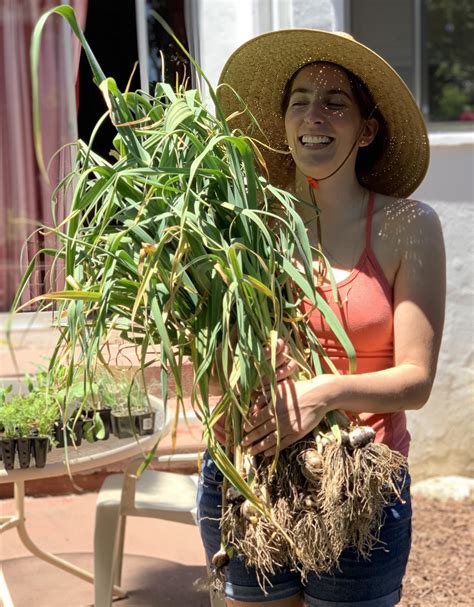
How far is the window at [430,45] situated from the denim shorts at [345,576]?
315 cm

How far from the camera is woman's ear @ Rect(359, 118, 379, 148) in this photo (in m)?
2.09

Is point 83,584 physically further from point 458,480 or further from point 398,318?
point 398,318

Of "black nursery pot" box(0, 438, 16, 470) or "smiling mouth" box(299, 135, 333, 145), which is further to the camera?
"black nursery pot" box(0, 438, 16, 470)

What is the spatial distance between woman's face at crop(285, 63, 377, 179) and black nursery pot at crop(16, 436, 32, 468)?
1.32 meters

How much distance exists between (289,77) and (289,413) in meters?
0.79

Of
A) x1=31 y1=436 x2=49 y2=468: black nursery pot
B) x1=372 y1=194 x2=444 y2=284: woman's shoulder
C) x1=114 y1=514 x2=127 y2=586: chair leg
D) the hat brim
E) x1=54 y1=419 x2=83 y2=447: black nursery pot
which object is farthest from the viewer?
x1=114 y1=514 x2=127 y2=586: chair leg

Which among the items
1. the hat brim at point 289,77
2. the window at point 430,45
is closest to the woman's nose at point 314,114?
the hat brim at point 289,77

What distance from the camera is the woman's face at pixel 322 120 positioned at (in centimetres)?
195

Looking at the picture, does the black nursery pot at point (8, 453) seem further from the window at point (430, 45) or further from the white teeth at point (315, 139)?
the window at point (430, 45)

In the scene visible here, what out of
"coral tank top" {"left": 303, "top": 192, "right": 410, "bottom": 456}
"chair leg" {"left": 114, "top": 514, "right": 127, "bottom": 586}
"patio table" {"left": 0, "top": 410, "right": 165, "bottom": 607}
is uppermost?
"coral tank top" {"left": 303, "top": 192, "right": 410, "bottom": 456}

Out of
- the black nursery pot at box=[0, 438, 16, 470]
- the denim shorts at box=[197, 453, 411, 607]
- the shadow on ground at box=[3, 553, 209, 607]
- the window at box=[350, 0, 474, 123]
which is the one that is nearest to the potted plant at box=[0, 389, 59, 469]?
the black nursery pot at box=[0, 438, 16, 470]

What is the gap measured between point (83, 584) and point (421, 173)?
2.27 meters

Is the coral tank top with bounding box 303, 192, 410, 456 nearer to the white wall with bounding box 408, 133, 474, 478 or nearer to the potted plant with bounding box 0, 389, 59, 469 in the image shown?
the potted plant with bounding box 0, 389, 59, 469

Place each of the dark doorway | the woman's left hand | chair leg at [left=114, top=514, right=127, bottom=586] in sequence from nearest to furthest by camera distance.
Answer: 1. the woman's left hand
2. chair leg at [left=114, top=514, right=127, bottom=586]
3. the dark doorway
